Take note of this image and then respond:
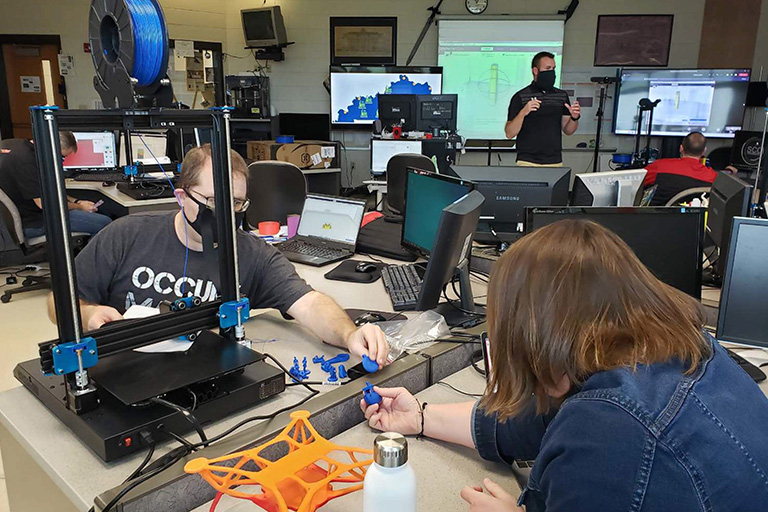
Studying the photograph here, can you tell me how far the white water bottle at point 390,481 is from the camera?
73 centimetres

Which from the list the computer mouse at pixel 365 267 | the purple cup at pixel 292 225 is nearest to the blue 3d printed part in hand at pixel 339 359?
the computer mouse at pixel 365 267

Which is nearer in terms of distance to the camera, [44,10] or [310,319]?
[310,319]

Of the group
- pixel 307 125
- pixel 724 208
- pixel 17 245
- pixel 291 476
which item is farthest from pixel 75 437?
pixel 307 125

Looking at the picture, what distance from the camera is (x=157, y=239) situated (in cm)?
173

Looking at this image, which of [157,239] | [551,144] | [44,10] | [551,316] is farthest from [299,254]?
[44,10]

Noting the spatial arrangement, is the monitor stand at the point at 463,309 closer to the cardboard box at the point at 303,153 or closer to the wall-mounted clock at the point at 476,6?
the cardboard box at the point at 303,153

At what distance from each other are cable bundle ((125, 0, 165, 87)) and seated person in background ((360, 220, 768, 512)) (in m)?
0.79

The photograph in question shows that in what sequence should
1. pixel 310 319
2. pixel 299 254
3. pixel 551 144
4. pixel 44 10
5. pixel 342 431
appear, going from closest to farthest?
pixel 342 431 < pixel 310 319 < pixel 299 254 < pixel 551 144 < pixel 44 10

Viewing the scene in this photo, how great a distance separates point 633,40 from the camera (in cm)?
660

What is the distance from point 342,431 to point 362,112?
621 centimetres

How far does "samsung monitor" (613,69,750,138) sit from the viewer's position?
6.23 m

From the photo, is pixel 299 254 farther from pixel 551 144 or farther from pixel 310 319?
pixel 551 144

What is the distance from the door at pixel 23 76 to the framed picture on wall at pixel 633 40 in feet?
20.1

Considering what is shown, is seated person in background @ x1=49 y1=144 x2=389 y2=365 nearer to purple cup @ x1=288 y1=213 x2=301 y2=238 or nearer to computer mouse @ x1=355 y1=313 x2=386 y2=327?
computer mouse @ x1=355 y1=313 x2=386 y2=327
